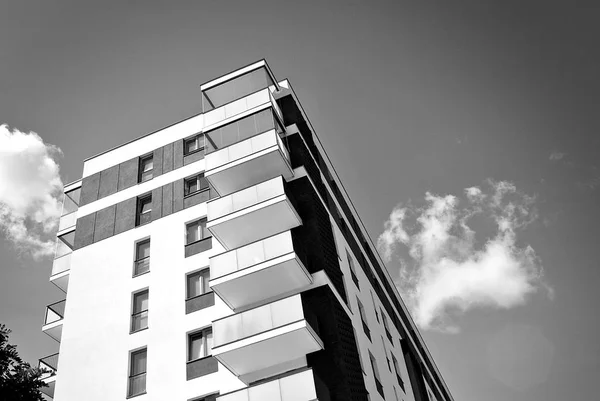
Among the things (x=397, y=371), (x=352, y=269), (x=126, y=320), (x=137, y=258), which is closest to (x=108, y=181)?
(x=137, y=258)

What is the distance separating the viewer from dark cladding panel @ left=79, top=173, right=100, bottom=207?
2705 cm

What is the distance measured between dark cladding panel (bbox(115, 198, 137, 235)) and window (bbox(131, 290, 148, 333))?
3378mm

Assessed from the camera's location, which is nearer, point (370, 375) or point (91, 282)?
point (370, 375)

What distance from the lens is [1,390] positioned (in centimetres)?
2059

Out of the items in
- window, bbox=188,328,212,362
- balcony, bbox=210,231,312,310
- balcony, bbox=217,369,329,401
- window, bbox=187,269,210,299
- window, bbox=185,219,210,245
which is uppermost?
window, bbox=185,219,210,245

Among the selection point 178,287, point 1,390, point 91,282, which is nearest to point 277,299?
point 178,287

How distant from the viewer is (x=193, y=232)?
2400 centimetres

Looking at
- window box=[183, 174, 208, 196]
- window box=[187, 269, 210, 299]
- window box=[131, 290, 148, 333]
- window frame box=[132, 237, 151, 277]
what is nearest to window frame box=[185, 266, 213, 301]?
window box=[187, 269, 210, 299]

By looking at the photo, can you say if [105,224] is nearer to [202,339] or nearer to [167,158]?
[167,158]

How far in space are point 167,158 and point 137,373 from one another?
9.80 m

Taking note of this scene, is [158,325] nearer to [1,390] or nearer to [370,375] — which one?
[1,390]

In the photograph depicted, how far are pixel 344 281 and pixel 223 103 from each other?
32.1 feet

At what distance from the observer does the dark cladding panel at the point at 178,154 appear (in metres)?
26.2

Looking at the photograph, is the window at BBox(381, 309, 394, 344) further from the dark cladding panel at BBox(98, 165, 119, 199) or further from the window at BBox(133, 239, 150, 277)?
the dark cladding panel at BBox(98, 165, 119, 199)
